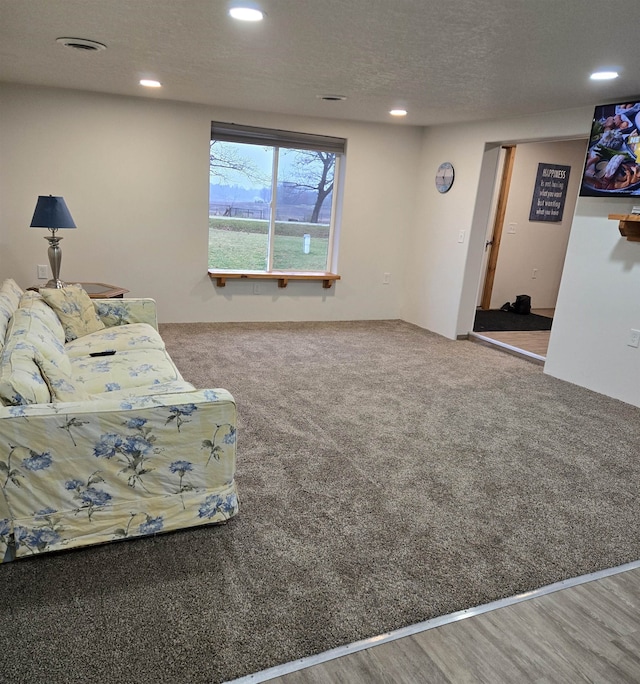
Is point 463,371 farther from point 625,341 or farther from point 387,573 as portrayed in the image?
point 387,573

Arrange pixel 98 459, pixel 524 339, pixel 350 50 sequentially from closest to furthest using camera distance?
1. pixel 98 459
2. pixel 350 50
3. pixel 524 339

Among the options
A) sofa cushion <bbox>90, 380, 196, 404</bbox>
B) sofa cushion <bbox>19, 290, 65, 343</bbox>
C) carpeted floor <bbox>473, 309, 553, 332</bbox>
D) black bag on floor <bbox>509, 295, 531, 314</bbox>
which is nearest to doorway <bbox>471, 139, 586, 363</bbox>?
carpeted floor <bbox>473, 309, 553, 332</bbox>

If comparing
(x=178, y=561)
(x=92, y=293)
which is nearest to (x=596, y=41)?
(x=178, y=561)

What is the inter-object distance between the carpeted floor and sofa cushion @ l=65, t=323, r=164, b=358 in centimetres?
402

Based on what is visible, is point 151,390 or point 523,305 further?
point 523,305

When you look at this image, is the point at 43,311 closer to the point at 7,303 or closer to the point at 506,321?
the point at 7,303

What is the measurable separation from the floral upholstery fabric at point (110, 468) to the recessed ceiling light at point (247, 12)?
5.60 feet

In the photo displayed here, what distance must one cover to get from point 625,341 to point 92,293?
4.22m

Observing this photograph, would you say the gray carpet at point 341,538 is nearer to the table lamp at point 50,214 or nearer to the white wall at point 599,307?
the white wall at point 599,307

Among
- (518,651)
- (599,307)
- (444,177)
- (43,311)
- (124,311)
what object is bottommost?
(518,651)

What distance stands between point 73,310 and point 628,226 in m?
3.91

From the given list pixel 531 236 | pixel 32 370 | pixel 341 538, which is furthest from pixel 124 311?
pixel 531 236

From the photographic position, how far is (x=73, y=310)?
3.45 m

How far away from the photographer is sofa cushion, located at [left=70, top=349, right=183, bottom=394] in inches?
103
